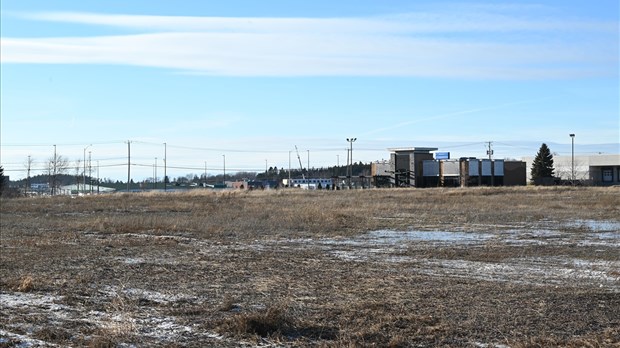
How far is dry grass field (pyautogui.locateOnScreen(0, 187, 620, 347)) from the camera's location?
28.9 ft

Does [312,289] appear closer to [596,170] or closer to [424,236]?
[424,236]

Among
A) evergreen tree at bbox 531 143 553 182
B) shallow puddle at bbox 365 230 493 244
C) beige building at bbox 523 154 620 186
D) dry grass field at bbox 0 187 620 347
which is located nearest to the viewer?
dry grass field at bbox 0 187 620 347

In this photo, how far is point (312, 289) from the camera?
12633mm

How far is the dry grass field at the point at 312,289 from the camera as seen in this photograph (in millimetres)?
8797

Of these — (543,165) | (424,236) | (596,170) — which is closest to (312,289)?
(424,236)

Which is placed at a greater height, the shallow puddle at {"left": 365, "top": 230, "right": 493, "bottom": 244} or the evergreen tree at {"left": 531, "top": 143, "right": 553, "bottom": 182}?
the evergreen tree at {"left": 531, "top": 143, "right": 553, "bottom": 182}

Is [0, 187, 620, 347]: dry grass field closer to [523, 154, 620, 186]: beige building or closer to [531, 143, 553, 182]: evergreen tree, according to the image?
[531, 143, 553, 182]: evergreen tree

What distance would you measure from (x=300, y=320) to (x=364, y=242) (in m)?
14.0

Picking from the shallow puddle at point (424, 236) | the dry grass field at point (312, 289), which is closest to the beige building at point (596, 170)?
the shallow puddle at point (424, 236)

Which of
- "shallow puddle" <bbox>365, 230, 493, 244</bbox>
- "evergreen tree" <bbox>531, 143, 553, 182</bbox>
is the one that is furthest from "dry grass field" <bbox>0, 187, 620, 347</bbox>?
"evergreen tree" <bbox>531, 143, 553, 182</bbox>

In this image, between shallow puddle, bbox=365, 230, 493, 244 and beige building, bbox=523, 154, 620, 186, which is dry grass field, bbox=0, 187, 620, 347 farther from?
beige building, bbox=523, 154, 620, 186

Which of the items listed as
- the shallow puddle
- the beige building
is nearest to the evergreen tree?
the beige building

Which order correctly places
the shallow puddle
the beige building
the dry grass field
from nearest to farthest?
the dry grass field → the shallow puddle → the beige building

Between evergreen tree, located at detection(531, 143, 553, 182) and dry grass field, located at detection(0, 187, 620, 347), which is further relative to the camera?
evergreen tree, located at detection(531, 143, 553, 182)
